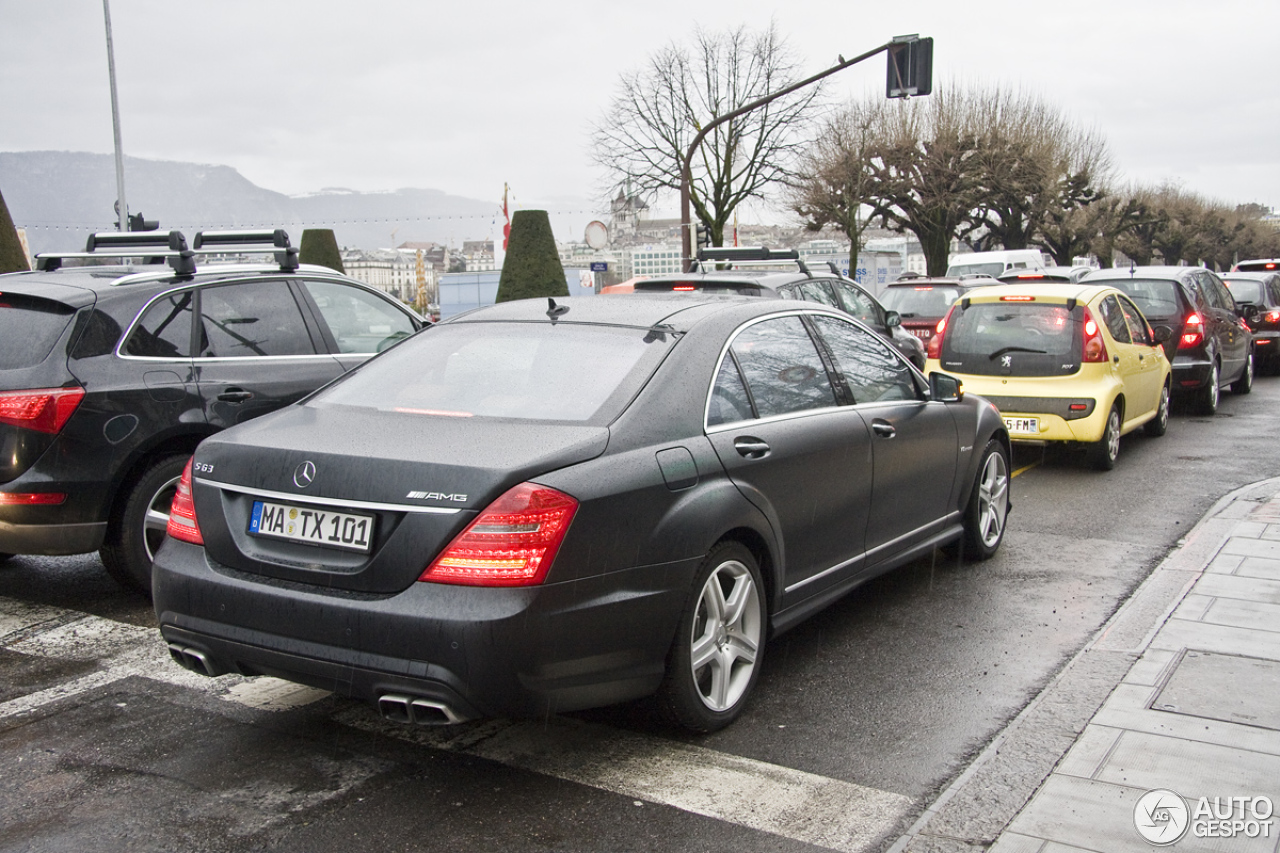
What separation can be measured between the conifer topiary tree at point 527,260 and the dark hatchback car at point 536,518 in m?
22.4

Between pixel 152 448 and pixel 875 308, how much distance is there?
7.76m

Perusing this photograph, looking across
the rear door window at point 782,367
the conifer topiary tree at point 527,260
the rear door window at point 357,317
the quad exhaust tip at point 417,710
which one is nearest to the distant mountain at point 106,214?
the conifer topiary tree at point 527,260

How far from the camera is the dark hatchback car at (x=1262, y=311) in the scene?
59.2 ft

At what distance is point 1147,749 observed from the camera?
3768 millimetres

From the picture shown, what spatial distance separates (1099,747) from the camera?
380 centimetres

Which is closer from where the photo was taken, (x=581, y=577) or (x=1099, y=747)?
(x=581, y=577)

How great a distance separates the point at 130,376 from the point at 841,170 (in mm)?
41783

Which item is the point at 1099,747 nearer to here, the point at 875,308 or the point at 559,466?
the point at 559,466

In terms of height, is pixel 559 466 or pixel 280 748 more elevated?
pixel 559 466

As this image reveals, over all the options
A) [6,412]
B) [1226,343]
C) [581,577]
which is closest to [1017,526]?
[581,577]

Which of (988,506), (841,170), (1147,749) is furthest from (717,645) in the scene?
(841,170)

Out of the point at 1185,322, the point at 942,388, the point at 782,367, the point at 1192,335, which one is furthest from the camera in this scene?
the point at 1185,322

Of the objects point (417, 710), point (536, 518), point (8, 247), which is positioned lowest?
point (417, 710)

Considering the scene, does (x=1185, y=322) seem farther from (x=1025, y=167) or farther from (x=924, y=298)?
(x=1025, y=167)
